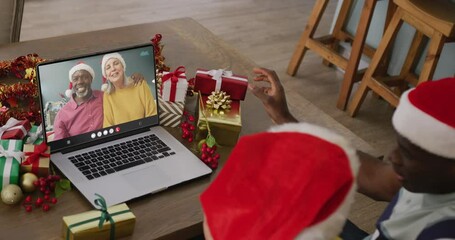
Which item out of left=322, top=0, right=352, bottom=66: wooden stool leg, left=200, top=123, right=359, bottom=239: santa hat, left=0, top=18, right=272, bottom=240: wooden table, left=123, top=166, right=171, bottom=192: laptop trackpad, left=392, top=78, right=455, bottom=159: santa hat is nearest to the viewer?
left=200, top=123, right=359, bottom=239: santa hat

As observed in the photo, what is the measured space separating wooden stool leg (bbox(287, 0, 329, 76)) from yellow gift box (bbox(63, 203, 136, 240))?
7.04 feet

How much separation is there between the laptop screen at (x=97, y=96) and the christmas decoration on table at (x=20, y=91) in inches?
5.3

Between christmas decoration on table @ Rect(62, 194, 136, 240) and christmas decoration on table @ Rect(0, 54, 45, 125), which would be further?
christmas decoration on table @ Rect(0, 54, 45, 125)

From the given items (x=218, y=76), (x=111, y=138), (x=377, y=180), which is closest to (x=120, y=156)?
(x=111, y=138)

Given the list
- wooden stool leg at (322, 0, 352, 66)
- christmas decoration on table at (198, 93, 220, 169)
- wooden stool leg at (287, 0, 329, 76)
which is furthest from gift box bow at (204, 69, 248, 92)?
wooden stool leg at (322, 0, 352, 66)

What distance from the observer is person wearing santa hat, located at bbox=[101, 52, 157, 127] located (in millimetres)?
1500

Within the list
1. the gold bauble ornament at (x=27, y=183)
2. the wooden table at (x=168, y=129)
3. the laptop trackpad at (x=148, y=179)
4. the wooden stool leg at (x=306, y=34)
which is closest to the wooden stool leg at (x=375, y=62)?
the wooden stool leg at (x=306, y=34)

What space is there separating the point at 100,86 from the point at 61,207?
1.08 feet

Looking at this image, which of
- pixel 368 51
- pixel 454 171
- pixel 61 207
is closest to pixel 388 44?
pixel 368 51

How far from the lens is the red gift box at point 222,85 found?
168 centimetres

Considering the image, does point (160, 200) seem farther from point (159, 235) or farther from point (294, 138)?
point (294, 138)

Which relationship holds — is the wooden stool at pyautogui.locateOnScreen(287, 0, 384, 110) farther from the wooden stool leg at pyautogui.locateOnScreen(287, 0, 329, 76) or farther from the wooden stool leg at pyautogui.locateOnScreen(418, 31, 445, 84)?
the wooden stool leg at pyautogui.locateOnScreen(418, 31, 445, 84)

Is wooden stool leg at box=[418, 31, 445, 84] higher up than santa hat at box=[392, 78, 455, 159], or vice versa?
santa hat at box=[392, 78, 455, 159]

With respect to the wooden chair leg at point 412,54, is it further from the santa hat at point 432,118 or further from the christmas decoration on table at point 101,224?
the christmas decoration on table at point 101,224
